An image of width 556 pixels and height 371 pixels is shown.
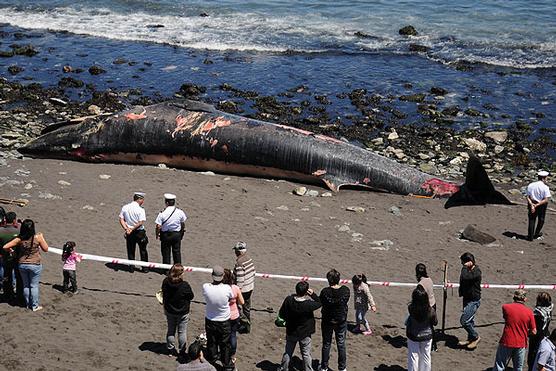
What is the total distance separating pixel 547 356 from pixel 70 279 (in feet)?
25.3

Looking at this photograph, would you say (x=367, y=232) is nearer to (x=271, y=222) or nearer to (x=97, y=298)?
(x=271, y=222)

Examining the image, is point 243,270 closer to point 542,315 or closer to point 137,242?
point 137,242

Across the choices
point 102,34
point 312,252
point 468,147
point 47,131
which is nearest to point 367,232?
point 312,252

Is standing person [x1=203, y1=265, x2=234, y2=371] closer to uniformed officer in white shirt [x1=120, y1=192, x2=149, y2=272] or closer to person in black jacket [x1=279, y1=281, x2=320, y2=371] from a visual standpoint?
person in black jacket [x1=279, y1=281, x2=320, y2=371]

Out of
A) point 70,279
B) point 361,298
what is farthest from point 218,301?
point 70,279

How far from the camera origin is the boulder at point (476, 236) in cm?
1734

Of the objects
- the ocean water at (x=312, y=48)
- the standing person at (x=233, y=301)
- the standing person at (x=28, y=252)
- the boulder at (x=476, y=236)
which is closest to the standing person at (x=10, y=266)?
the standing person at (x=28, y=252)

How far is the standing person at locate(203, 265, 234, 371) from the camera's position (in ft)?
35.5

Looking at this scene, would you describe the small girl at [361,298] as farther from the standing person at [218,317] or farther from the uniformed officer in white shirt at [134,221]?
the uniformed officer in white shirt at [134,221]

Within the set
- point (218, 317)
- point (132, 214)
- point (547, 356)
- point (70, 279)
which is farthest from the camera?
point (132, 214)

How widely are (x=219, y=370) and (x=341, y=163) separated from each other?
10386mm

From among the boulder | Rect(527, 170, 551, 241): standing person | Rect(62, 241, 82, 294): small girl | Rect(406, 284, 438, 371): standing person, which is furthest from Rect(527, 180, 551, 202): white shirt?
Rect(62, 241, 82, 294): small girl

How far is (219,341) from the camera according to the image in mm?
11047

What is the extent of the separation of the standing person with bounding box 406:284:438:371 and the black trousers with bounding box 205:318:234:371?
2596 mm
